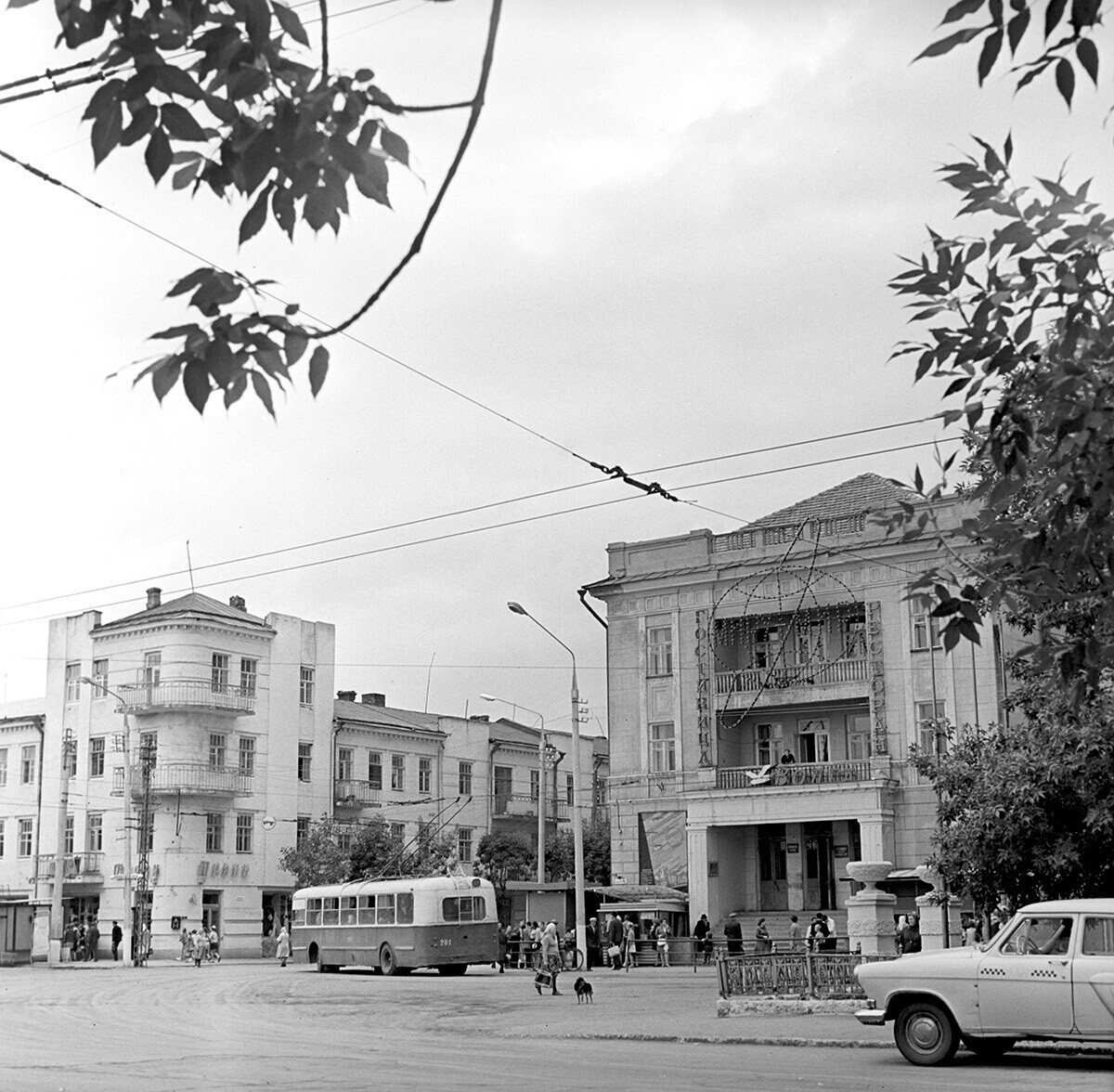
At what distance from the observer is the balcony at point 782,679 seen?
50000 millimetres

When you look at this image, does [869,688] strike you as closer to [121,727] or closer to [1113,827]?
[1113,827]

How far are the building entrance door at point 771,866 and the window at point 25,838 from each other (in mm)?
34125

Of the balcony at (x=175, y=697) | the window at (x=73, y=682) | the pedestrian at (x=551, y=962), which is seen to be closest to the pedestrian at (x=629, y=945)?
the pedestrian at (x=551, y=962)

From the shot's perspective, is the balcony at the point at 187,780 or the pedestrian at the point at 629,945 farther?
the balcony at the point at 187,780

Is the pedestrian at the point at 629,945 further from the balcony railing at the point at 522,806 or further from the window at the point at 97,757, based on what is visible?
the balcony railing at the point at 522,806

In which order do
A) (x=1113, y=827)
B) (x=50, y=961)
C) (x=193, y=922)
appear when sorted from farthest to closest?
1. (x=193, y=922)
2. (x=50, y=961)
3. (x=1113, y=827)

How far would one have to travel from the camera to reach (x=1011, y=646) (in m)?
45.0

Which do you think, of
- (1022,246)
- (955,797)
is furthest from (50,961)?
(1022,246)

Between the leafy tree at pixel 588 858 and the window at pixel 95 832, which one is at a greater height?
the window at pixel 95 832

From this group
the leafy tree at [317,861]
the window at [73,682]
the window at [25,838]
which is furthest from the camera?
the window at [25,838]

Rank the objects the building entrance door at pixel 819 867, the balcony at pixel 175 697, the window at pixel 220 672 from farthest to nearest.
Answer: the window at pixel 220 672, the balcony at pixel 175 697, the building entrance door at pixel 819 867

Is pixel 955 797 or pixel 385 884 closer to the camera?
pixel 955 797

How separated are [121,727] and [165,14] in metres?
64.0

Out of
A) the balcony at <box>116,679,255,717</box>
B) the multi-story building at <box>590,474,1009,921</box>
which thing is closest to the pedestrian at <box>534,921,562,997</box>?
the multi-story building at <box>590,474,1009,921</box>
